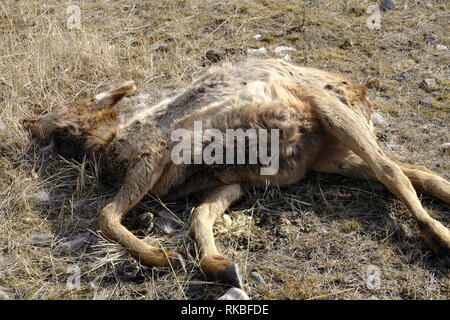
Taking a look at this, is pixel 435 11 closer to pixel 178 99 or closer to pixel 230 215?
pixel 178 99

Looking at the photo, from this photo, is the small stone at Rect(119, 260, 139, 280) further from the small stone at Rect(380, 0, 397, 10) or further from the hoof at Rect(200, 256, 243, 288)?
the small stone at Rect(380, 0, 397, 10)

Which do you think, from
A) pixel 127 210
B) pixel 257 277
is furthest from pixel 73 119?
pixel 257 277

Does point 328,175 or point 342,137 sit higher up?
point 342,137

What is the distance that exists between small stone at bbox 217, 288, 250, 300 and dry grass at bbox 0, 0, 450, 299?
0.35 feet

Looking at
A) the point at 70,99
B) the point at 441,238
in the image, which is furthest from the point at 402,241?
the point at 70,99

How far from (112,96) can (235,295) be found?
2.93 metres

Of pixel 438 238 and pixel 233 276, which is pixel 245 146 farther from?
pixel 438 238

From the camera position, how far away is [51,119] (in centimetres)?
529

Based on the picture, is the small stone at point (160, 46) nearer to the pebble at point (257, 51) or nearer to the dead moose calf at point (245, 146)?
the pebble at point (257, 51)

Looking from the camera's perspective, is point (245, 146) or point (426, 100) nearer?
point (245, 146)

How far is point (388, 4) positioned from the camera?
7.63 m

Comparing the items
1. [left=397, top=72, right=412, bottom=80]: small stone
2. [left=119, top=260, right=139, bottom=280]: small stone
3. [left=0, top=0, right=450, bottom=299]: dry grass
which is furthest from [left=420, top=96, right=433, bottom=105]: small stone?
[left=119, top=260, right=139, bottom=280]: small stone

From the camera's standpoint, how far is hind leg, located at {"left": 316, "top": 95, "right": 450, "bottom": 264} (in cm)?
384

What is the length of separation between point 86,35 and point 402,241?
4.72m
